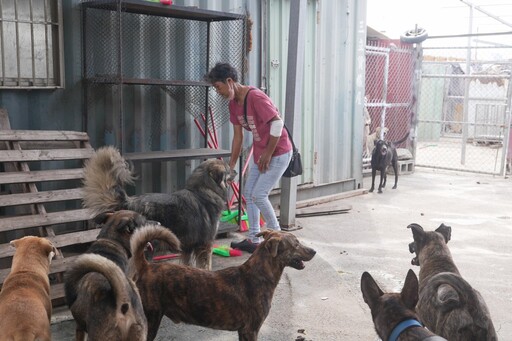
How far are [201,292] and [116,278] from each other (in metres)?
0.83

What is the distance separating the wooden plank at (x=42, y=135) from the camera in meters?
5.53

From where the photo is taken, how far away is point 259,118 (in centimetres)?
613

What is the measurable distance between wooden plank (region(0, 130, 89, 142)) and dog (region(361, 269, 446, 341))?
368 cm

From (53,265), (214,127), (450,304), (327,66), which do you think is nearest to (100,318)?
(53,265)

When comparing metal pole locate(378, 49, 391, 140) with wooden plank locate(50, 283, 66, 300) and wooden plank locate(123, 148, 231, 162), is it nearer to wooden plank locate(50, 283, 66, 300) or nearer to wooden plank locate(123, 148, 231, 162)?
wooden plank locate(123, 148, 231, 162)

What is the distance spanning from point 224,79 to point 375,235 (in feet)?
11.0

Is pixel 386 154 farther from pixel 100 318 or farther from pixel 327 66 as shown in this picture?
pixel 100 318

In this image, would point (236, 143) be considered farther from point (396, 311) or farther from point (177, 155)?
point (396, 311)

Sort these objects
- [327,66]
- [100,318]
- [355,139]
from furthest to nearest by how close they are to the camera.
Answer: [355,139] < [327,66] < [100,318]

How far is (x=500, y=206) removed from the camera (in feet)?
32.6

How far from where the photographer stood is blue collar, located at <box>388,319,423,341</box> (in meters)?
3.26

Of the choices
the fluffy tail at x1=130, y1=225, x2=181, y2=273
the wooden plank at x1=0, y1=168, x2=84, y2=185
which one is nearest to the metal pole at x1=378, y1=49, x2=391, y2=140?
the wooden plank at x1=0, y1=168, x2=84, y2=185

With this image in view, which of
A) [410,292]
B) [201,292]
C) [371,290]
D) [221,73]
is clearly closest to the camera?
[410,292]

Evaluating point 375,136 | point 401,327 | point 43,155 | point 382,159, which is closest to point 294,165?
point 43,155
